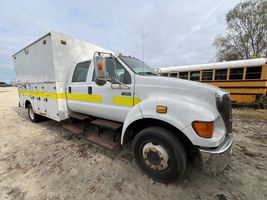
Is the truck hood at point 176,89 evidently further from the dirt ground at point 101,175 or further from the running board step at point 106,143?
the dirt ground at point 101,175

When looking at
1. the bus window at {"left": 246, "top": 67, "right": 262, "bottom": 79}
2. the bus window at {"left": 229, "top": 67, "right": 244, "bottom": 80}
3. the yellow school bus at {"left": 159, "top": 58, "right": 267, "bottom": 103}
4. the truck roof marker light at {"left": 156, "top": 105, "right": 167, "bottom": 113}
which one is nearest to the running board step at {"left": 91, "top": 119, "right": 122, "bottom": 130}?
the truck roof marker light at {"left": 156, "top": 105, "right": 167, "bottom": 113}

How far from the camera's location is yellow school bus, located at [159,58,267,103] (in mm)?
6992

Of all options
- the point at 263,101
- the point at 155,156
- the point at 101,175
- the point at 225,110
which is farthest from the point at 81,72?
the point at 263,101

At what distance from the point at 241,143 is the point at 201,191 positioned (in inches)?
93.4

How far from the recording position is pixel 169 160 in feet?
7.03

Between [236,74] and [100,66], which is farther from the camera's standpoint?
[236,74]

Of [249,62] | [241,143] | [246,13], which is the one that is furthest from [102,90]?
[246,13]

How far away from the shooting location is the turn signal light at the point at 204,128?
180 cm

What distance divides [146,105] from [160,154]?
828mm

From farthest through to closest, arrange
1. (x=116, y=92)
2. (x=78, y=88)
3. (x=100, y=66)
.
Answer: (x=78, y=88)
(x=116, y=92)
(x=100, y=66)

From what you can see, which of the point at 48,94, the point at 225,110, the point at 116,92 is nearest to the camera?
the point at 225,110

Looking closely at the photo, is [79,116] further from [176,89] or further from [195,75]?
[195,75]

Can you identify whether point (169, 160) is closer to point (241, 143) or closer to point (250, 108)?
point (241, 143)

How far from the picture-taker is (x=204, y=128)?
71.3 inches
